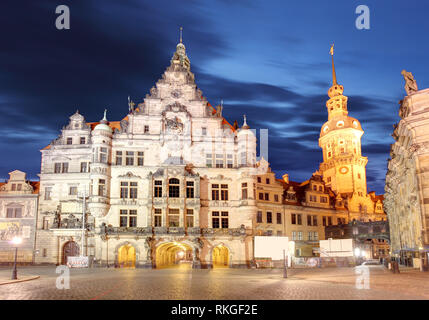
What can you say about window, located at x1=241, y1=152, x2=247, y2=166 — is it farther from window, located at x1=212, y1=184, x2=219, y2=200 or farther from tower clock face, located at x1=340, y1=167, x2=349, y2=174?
tower clock face, located at x1=340, y1=167, x2=349, y2=174

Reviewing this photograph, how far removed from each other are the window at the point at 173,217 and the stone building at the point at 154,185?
0.12m

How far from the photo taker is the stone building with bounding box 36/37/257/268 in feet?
157

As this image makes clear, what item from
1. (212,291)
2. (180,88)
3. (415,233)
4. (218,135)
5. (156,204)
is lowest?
(212,291)

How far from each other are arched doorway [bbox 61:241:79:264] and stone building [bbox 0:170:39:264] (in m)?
4.05

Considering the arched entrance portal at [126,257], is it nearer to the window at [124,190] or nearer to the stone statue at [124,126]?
the window at [124,190]

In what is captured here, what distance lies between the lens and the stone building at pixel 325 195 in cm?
6303

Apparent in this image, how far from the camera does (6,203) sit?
54.0 m

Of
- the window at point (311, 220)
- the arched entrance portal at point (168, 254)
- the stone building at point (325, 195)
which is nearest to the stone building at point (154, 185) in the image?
the arched entrance portal at point (168, 254)

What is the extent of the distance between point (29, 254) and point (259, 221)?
3204 cm

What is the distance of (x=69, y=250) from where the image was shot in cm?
5184

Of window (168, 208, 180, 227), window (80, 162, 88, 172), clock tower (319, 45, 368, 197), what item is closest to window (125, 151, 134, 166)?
window (80, 162, 88, 172)

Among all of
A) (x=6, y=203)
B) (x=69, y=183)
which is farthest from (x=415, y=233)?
(x=6, y=203)

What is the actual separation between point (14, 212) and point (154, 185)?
20.1 metres
